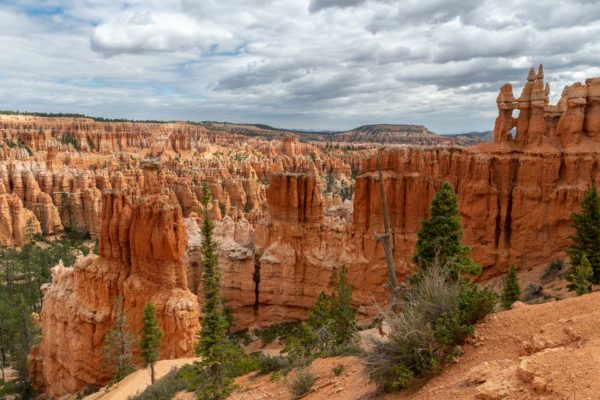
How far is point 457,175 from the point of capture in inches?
1206

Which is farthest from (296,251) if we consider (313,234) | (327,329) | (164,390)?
(164,390)

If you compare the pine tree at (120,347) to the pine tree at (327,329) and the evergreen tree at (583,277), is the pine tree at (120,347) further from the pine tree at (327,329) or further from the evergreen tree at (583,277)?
the evergreen tree at (583,277)

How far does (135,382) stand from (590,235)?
21.6 meters

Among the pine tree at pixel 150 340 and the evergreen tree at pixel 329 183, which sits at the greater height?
the evergreen tree at pixel 329 183

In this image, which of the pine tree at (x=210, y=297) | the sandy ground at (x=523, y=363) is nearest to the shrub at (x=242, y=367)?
the pine tree at (x=210, y=297)

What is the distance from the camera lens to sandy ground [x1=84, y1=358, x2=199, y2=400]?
58.1 feet

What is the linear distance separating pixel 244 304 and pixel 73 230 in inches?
1850

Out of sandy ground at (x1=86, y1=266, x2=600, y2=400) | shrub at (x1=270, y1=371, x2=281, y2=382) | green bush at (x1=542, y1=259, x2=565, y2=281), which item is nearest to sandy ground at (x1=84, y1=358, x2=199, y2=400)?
shrub at (x1=270, y1=371, x2=281, y2=382)

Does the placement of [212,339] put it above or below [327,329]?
above

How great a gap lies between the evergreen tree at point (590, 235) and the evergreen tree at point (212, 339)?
626 inches

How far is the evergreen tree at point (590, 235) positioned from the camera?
18438 millimetres

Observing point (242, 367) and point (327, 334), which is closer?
point (242, 367)

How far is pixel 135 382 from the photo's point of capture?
18.8m

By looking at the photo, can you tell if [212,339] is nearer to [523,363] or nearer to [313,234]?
[523,363]
